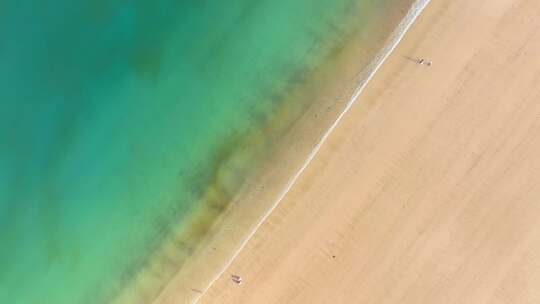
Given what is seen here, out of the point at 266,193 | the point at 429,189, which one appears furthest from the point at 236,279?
the point at 429,189

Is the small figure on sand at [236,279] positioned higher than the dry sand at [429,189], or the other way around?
the dry sand at [429,189]

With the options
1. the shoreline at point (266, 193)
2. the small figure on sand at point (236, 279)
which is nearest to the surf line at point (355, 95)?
the shoreline at point (266, 193)

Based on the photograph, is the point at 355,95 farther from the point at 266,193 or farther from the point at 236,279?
the point at 236,279

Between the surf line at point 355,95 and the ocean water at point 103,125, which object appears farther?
the ocean water at point 103,125

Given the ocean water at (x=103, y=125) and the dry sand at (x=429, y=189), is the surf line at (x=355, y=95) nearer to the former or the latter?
the dry sand at (x=429, y=189)

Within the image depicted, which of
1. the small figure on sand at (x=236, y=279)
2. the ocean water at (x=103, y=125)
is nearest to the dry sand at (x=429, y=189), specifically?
the small figure on sand at (x=236, y=279)

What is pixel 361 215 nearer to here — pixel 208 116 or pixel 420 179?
pixel 420 179
